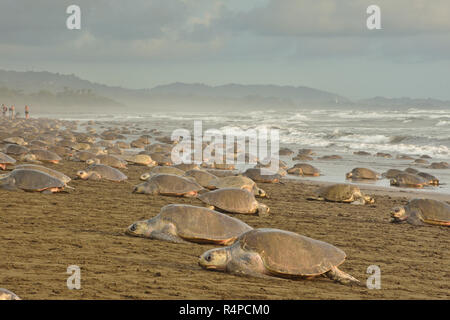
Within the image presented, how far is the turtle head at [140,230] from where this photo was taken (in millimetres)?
5864

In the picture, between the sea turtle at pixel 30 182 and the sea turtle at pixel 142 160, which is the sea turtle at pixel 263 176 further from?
the sea turtle at pixel 30 182

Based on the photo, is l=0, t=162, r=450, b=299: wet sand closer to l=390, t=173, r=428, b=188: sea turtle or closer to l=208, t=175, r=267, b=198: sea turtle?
l=208, t=175, r=267, b=198: sea turtle

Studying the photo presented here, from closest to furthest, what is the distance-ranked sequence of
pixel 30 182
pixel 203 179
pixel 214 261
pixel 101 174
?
1. pixel 214 261
2. pixel 30 182
3. pixel 203 179
4. pixel 101 174

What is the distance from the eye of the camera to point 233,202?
25.0 feet

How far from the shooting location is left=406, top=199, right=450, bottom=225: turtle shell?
25.6 feet

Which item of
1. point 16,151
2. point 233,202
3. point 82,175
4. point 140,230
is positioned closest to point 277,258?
point 140,230

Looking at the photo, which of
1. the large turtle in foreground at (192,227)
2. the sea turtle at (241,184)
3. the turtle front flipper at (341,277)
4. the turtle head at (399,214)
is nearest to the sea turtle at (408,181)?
the sea turtle at (241,184)

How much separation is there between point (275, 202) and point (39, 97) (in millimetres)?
141733

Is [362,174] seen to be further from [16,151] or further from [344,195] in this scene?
[16,151]

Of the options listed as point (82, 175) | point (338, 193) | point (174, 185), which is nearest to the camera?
point (174, 185)

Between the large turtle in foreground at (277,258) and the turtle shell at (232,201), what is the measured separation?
9.09 ft

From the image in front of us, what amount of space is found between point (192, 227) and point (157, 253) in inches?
23.2

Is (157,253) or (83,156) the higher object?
(83,156)
